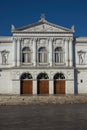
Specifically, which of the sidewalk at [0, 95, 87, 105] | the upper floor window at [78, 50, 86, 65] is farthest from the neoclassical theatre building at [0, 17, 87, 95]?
the sidewalk at [0, 95, 87, 105]

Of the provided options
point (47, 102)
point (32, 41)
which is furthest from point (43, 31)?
point (47, 102)

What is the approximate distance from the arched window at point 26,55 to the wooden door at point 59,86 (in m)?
5.79

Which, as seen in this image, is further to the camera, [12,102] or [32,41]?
[32,41]

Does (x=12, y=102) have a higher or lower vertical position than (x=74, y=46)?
lower

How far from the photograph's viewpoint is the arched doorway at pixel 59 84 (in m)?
47.7

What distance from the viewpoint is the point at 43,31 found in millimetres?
47406

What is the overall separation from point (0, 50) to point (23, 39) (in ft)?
14.2

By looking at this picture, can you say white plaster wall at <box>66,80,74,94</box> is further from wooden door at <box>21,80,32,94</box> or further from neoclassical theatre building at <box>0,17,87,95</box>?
wooden door at <box>21,80,32,94</box>

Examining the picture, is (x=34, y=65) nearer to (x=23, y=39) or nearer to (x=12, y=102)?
(x=23, y=39)

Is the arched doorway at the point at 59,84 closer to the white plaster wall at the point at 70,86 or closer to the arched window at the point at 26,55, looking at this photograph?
the white plaster wall at the point at 70,86

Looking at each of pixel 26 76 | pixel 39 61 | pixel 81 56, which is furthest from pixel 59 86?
pixel 81 56

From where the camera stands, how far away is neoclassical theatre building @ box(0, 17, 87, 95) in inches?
1854

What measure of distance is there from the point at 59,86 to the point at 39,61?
5.28 meters

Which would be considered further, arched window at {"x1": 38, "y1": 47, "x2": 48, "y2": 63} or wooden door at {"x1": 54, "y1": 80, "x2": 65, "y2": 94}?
arched window at {"x1": 38, "y1": 47, "x2": 48, "y2": 63}
